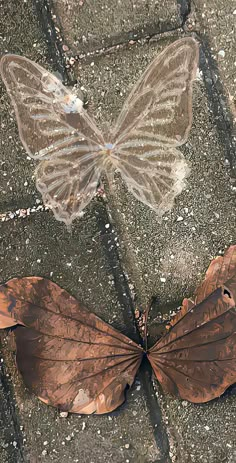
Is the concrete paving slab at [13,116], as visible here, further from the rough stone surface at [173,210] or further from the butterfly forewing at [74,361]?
the butterfly forewing at [74,361]

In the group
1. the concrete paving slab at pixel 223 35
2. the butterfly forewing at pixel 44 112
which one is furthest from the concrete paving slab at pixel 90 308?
the concrete paving slab at pixel 223 35

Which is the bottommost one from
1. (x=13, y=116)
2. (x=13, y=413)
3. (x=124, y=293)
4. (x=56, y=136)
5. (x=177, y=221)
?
(x=13, y=413)

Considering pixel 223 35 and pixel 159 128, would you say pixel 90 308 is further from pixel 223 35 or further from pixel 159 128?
A: pixel 223 35

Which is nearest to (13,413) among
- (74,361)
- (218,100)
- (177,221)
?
(74,361)

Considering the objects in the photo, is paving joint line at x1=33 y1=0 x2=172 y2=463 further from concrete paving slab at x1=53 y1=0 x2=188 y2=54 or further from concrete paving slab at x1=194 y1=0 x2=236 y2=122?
concrete paving slab at x1=194 y1=0 x2=236 y2=122

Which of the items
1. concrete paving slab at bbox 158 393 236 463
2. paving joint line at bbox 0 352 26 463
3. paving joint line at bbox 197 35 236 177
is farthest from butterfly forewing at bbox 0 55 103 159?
concrete paving slab at bbox 158 393 236 463

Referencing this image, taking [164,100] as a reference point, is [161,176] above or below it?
below

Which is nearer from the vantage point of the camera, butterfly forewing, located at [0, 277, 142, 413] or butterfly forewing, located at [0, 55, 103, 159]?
butterfly forewing, located at [0, 277, 142, 413]
